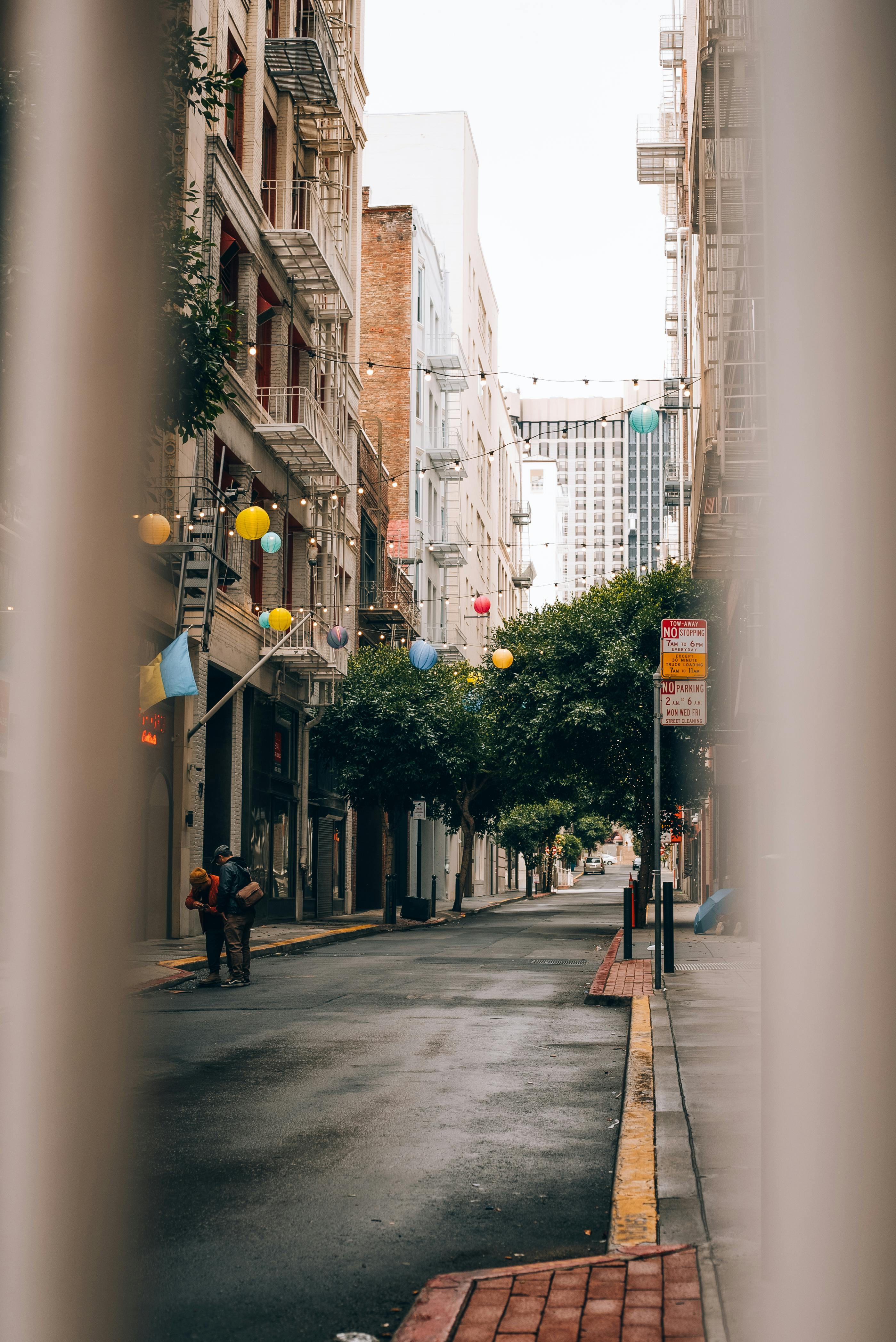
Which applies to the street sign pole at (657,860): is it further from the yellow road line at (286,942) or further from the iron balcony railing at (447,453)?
the iron balcony railing at (447,453)

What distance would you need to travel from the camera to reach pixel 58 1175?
121 centimetres

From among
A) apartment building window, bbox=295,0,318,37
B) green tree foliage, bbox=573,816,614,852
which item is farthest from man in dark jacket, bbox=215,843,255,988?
green tree foliage, bbox=573,816,614,852

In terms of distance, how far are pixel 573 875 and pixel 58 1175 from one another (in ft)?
398

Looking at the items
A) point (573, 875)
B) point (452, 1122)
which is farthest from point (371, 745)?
Answer: point (573, 875)

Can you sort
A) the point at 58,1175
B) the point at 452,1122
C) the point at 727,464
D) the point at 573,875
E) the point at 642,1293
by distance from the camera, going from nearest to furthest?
the point at 58,1175
the point at 642,1293
the point at 452,1122
the point at 727,464
the point at 573,875

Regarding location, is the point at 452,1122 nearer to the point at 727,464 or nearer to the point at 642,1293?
the point at 642,1293

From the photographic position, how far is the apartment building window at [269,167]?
1117 inches

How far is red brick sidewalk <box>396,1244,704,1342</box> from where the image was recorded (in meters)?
3.49

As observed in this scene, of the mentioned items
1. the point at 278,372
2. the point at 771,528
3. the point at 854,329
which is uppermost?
the point at 278,372

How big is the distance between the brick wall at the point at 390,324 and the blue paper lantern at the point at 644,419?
27196 mm

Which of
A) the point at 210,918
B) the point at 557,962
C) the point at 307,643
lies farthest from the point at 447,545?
the point at 210,918

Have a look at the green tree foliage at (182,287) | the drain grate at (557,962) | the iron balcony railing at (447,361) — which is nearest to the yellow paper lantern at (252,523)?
the green tree foliage at (182,287)

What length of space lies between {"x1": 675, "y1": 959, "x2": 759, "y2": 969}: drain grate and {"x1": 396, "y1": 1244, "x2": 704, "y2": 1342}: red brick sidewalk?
36.8 ft

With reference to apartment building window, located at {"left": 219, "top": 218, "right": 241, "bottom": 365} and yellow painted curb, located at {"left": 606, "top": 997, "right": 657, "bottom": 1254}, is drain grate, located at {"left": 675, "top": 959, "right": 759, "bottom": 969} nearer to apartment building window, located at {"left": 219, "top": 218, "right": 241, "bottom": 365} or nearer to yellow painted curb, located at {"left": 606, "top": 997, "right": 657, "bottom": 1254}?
yellow painted curb, located at {"left": 606, "top": 997, "right": 657, "bottom": 1254}
